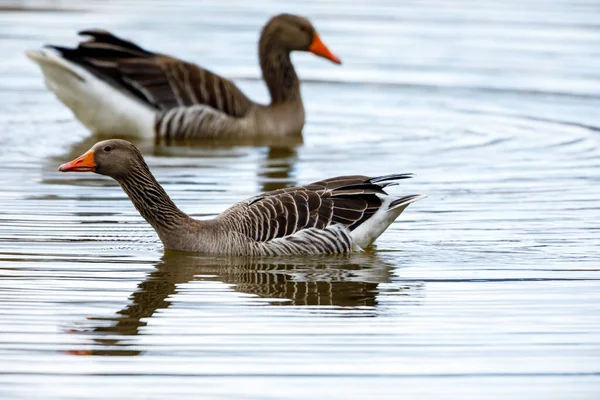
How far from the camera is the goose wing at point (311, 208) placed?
1066cm

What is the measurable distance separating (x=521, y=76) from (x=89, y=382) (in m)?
13.9

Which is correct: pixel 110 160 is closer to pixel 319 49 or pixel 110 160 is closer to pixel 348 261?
pixel 348 261

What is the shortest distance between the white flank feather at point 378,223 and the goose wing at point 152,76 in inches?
240

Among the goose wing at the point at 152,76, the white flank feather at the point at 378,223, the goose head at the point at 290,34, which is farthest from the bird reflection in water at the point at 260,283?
the goose head at the point at 290,34

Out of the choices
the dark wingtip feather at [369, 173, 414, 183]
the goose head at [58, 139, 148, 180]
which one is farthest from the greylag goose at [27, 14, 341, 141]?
the dark wingtip feather at [369, 173, 414, 183]

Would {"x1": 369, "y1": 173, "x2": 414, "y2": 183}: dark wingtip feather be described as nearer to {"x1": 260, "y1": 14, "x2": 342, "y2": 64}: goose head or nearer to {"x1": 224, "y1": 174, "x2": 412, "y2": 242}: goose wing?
{"x1": 224, "y1": 174, "x2": 412, "y2": 242}: goose wing

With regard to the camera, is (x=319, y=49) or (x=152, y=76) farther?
(x=319, y=49)

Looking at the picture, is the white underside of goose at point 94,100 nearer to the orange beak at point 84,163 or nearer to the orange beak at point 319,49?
the orange beak at point 319,49

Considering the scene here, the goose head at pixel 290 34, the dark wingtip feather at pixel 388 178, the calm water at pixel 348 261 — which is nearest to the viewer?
the calm water at pixel 348 261

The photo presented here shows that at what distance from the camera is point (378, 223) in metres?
10.9

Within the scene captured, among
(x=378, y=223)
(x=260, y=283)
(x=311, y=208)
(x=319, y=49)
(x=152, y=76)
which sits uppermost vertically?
Result: (x=319, y=49)

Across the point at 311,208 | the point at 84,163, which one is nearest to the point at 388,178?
the point at 311,208

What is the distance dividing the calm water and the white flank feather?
0.15 metres

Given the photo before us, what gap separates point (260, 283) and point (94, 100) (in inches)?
272
